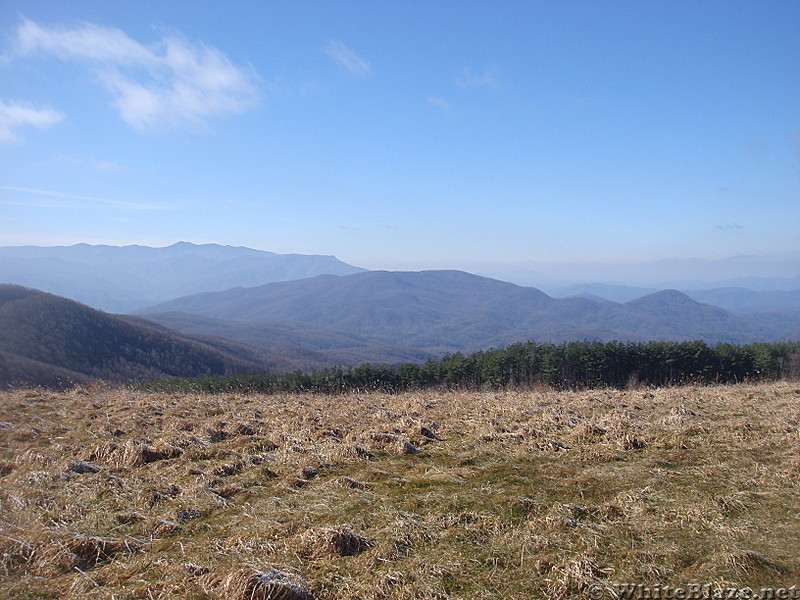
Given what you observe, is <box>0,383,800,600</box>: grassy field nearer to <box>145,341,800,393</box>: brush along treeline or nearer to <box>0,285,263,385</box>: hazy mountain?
<box>145,341,800,393</box>: brush along treeline

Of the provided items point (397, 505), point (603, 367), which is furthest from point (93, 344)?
point (397, 505)

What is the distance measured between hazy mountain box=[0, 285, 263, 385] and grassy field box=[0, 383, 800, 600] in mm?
104461

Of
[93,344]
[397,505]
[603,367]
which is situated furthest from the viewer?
[93,344]

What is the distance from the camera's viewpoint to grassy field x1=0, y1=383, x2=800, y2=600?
13.1 ft

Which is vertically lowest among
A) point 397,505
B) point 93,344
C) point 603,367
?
point 93,344

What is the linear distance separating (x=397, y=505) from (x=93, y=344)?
425ft

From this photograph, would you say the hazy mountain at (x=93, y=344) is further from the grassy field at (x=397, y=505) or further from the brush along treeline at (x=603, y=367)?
the grassy field at (x=397, y=505)

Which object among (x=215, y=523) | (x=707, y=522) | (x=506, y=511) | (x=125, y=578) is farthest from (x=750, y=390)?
(x=125, y=578)

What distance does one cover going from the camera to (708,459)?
6934mm

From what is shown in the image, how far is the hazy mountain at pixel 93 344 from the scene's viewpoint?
99438mm

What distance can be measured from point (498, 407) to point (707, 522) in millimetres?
6738

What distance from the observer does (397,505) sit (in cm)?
558

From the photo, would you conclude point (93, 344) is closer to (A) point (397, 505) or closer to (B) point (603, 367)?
(B) point (603, 367)

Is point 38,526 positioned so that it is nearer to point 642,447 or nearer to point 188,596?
point 188,596
